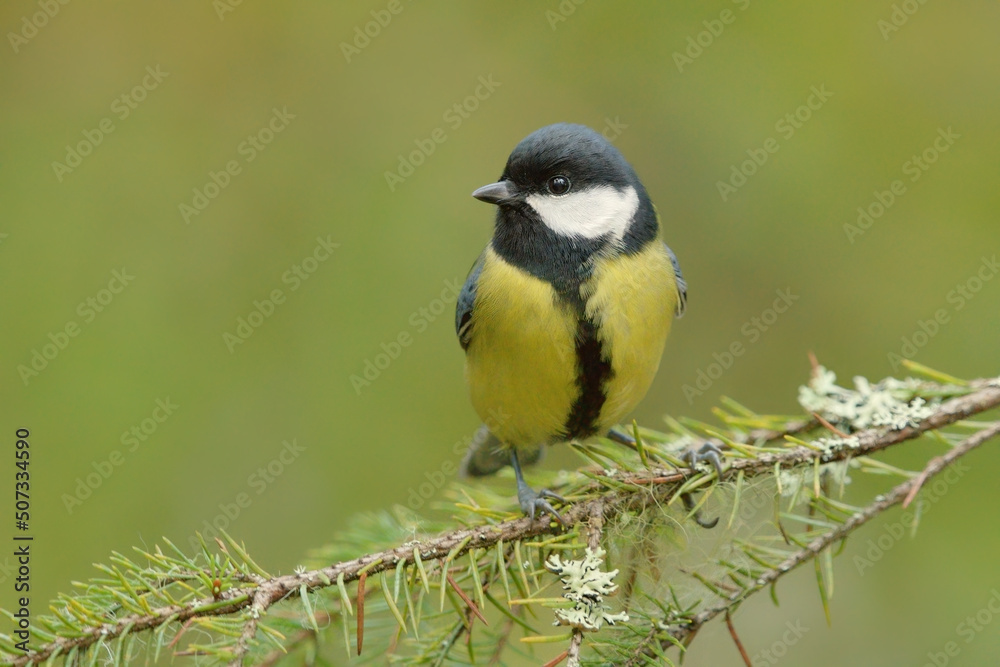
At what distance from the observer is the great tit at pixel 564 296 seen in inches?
99.1

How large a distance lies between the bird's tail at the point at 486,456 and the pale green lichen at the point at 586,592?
1337 mm

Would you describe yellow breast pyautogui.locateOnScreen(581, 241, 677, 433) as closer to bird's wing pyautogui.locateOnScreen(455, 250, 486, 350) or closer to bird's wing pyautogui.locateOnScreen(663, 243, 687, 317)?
bird's wing pyautogui.locateOnScreen(663, 243, 687, 317)

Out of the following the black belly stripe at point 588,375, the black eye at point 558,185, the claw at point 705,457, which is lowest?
the black belly stripe at point 588,375

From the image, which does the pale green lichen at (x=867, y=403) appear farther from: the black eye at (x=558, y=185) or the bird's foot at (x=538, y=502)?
the black eye at (x=558, y=185)

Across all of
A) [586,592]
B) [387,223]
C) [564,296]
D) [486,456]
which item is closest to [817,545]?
[586,592]

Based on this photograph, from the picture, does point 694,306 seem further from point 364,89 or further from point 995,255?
point 364,89

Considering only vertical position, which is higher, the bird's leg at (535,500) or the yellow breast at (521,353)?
the yellow breast at (521,353)

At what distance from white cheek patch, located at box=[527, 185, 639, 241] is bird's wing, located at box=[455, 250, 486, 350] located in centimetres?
29

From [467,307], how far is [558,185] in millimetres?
485

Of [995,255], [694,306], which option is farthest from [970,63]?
[694,306]

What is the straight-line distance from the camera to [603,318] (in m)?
2.51

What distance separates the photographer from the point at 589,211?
2.69 meters

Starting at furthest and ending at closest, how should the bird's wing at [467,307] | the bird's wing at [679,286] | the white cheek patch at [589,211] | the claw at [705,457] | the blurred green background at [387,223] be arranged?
the blurred green background at [387,223] < the bird's wing at [679,286] < the bird's wing at [467,307] < the white cheek patch at [589,211] < the claw at [705,457]

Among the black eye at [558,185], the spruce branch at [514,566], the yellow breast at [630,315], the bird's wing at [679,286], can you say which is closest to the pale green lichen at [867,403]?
the spruce branch at [514,566]
